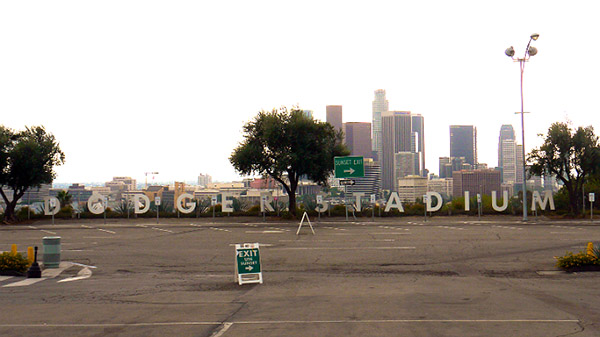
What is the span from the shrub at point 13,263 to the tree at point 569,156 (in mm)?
35040

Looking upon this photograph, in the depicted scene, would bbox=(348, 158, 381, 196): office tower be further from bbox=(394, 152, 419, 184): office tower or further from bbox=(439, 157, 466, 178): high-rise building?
bbox=(394, 152, 419, 184): office tower

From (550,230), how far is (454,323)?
23034mm

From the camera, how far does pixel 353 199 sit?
43.6 meters

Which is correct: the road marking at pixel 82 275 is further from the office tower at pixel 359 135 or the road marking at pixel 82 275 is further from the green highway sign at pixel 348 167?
the office tower at pixel 359 135

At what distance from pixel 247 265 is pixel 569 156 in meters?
33.0

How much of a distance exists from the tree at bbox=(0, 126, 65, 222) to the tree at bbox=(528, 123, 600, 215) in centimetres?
3636

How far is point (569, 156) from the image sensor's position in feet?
128

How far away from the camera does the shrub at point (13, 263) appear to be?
15.4m

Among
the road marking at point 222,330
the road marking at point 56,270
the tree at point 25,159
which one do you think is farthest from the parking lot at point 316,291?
the tree at point 25,159

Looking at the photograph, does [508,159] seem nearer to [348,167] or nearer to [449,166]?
[449,166]

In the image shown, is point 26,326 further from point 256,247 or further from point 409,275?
Answer: point 409,275

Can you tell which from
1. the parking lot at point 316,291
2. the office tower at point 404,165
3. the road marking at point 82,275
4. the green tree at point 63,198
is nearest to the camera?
the parking lot at point 316,291

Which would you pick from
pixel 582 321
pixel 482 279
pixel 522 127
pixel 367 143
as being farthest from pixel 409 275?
pixel 367 143

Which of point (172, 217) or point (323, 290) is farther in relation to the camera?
point (172, 217)
